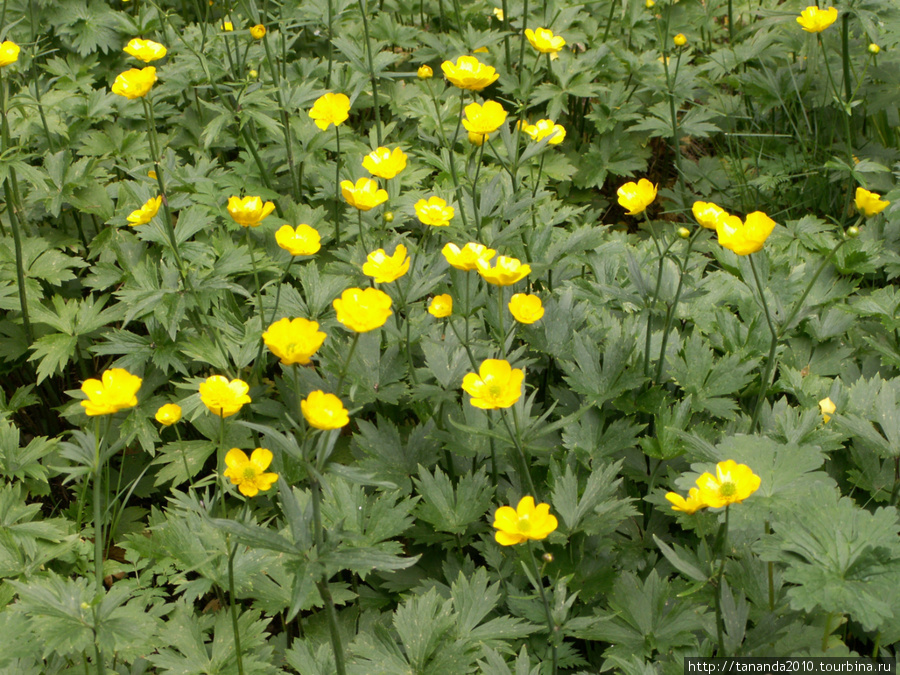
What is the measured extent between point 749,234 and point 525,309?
55 centimetres

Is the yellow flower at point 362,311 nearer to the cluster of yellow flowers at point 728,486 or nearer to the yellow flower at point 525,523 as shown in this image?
the yellow flower at point 525,523

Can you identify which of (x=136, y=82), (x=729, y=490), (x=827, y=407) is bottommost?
(x=827, y=407)

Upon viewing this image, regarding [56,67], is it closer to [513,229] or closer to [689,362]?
[513,229]

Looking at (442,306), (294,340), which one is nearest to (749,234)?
(442,306)

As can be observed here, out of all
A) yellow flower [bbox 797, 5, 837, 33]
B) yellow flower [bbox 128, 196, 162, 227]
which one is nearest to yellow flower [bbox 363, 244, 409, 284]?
yellow flower [bbox 128, 196, 162, 227]

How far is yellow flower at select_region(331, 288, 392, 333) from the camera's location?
51.2 inches

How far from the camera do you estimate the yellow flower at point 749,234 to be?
61.5 inches

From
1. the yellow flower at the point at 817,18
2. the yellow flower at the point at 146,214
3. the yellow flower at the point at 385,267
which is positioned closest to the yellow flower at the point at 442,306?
the yellow flower at the point at 385,267

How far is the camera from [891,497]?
179 cm

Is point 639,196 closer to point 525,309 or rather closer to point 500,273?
point 525,309

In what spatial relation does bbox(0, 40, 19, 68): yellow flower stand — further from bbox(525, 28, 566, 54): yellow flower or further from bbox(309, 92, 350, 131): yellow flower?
bbox(525, 28, 566, 54): yellow flower

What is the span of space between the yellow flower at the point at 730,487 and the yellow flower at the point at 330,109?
1689 millimetres

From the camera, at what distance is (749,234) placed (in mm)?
1575

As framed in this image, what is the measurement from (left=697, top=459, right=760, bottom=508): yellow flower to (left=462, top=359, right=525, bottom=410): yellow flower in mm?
406
